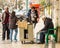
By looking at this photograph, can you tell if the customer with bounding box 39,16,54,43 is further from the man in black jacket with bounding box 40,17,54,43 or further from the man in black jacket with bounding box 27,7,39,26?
the man in black jacket with bounding box 27,7,39,26

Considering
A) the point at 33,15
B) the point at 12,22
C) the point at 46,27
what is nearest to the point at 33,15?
the point at 33,15

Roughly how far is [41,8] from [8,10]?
1.63 meters

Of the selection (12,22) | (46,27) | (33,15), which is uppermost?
(33,15)

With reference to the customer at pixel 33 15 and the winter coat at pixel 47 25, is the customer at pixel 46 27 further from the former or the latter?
the customer at pixel 33 15

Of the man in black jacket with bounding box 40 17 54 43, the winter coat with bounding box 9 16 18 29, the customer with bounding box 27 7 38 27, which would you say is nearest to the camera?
the man in black jacket with bounding box 40 17 54 43

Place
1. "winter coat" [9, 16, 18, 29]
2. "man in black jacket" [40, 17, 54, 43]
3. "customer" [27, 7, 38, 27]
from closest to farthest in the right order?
"man in black jacket" [40, 17, 54, 43], "winter coat" [9, 16, 18, 29], "customer" [27, 7, 38, 27]

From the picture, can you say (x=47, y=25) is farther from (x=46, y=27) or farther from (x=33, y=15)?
(x=33, y=15)

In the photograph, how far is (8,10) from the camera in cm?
1228

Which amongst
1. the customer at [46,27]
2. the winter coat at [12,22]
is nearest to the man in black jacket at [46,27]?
the customer at [46,27]

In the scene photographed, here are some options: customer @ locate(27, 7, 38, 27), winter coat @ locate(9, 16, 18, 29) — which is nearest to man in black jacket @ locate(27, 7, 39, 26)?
customer @ locate(27, 7, 38, 27)

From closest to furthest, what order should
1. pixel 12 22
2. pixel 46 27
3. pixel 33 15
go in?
pixel 46 27
pixel 12 22
pixel 33 15

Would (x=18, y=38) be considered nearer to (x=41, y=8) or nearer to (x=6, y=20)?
(x=6, y=20)

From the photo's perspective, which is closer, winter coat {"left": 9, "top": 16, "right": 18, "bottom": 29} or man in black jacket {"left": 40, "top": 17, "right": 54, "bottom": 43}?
man in black jacket {"left": 40, "top": 17, "right": 54, "bottom": 43}

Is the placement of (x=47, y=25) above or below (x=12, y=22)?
below
